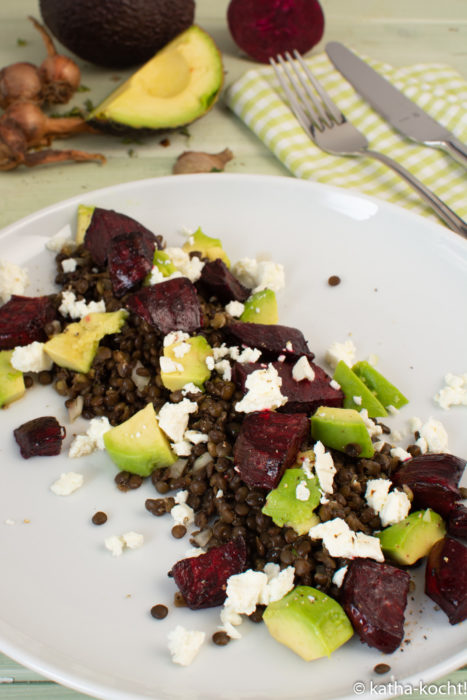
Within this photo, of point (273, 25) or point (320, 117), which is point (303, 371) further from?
point (273, 25)

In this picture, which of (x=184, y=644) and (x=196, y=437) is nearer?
(x=184, y=644)

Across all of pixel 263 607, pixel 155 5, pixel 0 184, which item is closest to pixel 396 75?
pixel 155 5

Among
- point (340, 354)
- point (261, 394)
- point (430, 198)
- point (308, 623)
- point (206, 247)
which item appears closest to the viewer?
point (308, 623)

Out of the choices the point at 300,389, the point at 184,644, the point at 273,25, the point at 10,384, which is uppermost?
the point at 273,25

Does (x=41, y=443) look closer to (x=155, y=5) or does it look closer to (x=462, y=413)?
(x=462, y=413)

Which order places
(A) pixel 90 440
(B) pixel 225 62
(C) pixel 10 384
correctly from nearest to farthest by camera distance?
(A) pixel 90 440 → (C) pixel 10 384 → (B) pixel 225 62

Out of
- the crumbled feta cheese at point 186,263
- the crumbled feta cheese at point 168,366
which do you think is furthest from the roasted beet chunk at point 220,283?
the crumbled feta cheese at point 168,366

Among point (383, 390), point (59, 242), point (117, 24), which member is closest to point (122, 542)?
point (383, 390)
